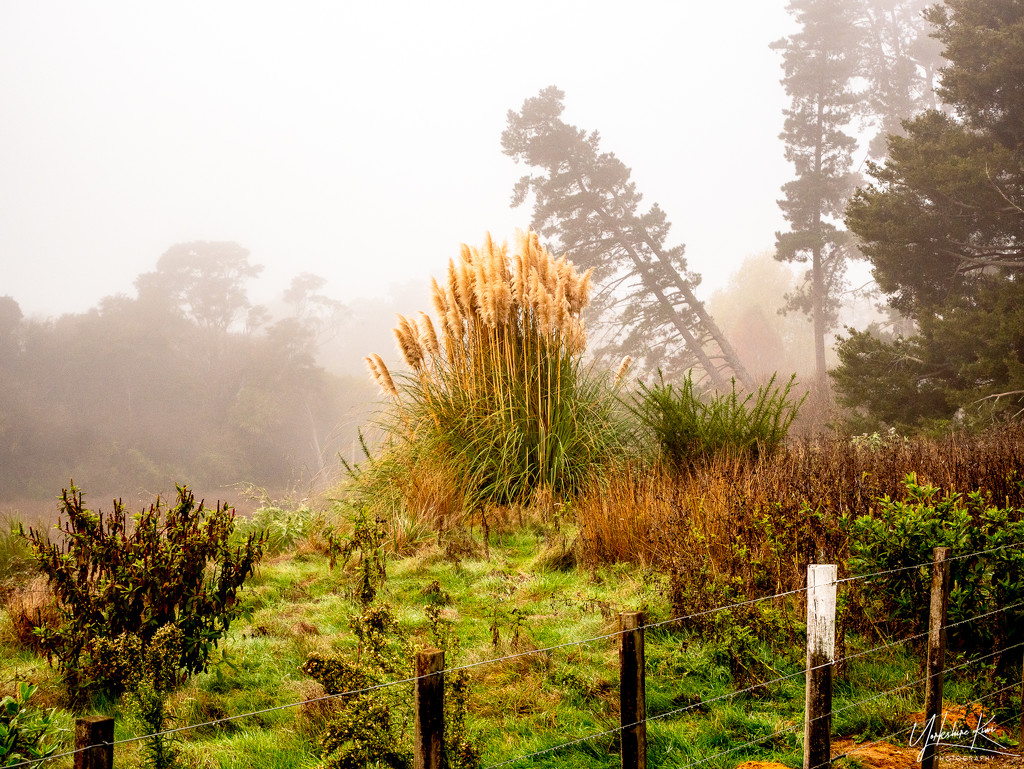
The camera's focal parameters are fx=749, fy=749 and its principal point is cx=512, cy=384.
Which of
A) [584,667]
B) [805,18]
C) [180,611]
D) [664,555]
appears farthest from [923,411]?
[805,18]

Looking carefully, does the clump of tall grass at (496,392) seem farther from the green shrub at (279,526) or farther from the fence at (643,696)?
the fence at (643,696)

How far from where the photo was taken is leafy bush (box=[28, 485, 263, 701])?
354 centimetres

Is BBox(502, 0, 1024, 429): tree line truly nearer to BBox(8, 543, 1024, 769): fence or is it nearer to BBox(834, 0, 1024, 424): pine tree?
BBox(834, 0, 1024, 424): pine tree

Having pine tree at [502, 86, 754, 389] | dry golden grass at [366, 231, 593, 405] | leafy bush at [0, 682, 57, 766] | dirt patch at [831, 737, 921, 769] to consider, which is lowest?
dirt patch at [831, 737, 921, 769]

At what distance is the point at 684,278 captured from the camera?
945 inches

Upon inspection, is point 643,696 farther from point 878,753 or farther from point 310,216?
point 310,216

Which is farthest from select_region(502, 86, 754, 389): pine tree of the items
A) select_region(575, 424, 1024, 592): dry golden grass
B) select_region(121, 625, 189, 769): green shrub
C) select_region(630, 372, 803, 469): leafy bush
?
select_region(121, 625, 189, 769): green shrub

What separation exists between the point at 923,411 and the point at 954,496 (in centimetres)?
1050

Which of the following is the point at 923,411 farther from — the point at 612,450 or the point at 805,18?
the point at 805,18

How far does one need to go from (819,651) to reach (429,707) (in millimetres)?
1392

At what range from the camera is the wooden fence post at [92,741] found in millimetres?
1571

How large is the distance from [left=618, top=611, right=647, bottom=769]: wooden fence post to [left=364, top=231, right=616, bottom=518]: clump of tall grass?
506cm

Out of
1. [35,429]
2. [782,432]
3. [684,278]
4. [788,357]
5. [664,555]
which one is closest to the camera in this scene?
[664,555]
